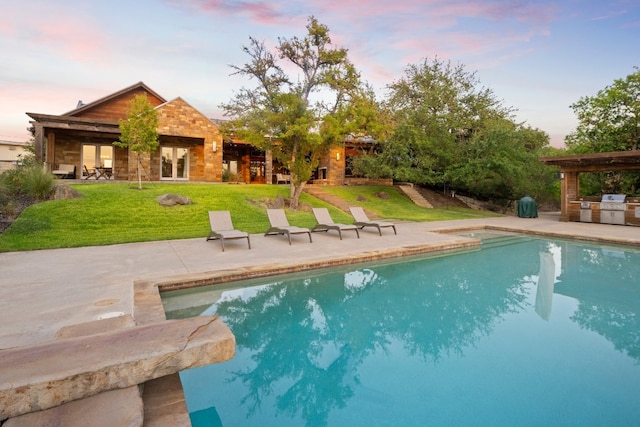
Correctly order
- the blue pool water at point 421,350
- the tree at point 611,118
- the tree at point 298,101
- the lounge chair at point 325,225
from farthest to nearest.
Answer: the tree at point 611,118 < the tree at point 298,101 < the lounge chair at point 325,225 < the blue pool water at point 421,350

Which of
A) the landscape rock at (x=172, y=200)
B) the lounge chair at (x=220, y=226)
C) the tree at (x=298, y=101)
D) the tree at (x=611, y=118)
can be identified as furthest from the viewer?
the tree at (x=611, y=118)

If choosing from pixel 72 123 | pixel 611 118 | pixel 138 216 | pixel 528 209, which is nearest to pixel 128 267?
pixel 138 216

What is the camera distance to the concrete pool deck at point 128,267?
4004 mm

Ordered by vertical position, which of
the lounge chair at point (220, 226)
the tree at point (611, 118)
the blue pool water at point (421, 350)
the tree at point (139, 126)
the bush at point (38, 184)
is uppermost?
the tree at point (611, 118)

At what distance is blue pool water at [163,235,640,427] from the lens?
304 centimetres

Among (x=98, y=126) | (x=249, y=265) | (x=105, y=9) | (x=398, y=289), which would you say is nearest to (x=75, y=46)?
(x=105, y=9)

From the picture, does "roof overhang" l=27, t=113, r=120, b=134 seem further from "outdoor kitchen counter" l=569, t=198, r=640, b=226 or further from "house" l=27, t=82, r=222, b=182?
"outdoor kitchen counter" l=569, t=198, r=640, b=226

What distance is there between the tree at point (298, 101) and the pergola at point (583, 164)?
9.93 m

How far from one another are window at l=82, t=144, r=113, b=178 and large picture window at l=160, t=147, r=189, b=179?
2728mm

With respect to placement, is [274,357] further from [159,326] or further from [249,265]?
[249,265]

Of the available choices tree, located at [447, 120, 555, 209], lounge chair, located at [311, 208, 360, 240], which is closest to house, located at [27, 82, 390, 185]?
tree, located at [447, 120, 555, 209]

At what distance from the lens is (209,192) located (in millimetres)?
15969

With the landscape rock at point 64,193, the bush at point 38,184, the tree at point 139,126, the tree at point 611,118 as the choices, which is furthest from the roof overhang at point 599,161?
the bush at point 38,184

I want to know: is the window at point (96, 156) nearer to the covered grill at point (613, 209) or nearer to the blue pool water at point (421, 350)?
the blue pool water at point (421, 350)
